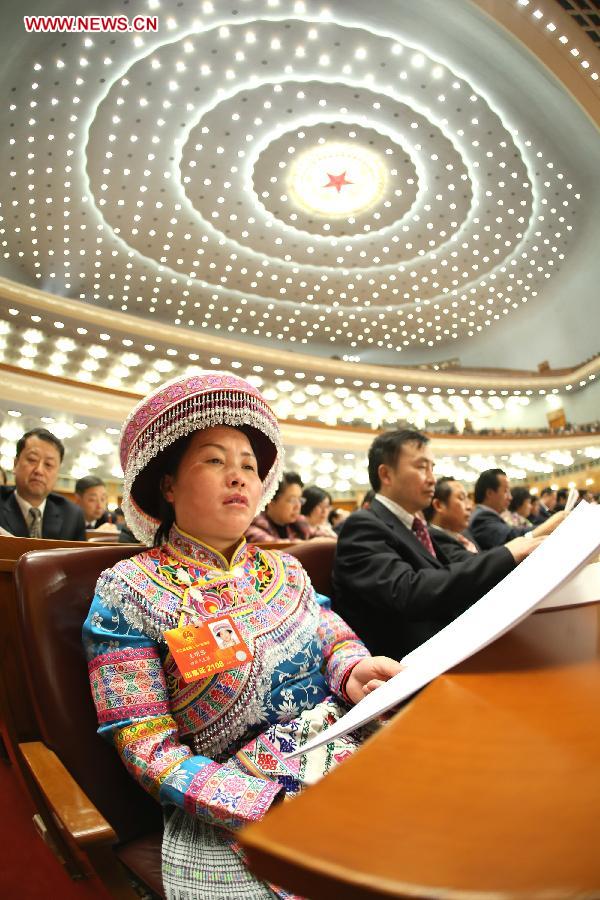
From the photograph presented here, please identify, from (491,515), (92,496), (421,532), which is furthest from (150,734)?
(92,496)

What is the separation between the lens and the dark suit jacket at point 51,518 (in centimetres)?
294

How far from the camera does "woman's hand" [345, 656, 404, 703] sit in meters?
0.84

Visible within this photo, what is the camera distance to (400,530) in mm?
1869

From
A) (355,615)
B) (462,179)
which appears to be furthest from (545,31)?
(355,615)

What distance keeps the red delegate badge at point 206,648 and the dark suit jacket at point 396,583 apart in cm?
72

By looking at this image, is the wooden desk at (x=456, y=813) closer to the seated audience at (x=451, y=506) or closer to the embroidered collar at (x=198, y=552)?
the embroidered collar at (x=198, y=552)

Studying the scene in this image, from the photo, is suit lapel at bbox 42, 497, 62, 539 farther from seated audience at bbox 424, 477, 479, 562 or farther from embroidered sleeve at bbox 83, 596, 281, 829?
embroidered sleeve at bbox 83, 596, 281, 829

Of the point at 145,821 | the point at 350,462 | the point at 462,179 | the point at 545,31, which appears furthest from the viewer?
the point at 350,462

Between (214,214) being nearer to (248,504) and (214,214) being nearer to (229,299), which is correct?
(229,299)

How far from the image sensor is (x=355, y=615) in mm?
1673

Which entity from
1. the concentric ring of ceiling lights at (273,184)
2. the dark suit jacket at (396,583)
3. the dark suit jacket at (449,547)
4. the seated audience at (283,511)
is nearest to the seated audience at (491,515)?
the dark suit jacket at (449,547)

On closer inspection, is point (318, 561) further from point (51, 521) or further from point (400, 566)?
point (51, 521)

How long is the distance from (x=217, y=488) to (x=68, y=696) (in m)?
0.44

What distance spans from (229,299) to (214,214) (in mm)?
3789
